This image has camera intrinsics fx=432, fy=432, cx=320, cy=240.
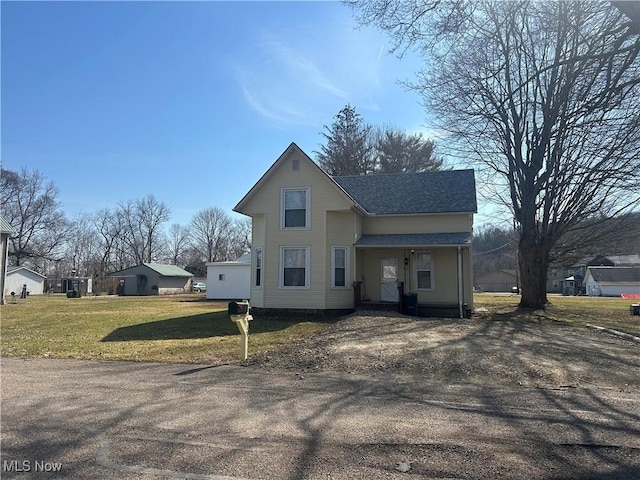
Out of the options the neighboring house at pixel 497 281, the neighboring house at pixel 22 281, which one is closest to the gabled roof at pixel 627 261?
the neighboring house at pixel 497 281

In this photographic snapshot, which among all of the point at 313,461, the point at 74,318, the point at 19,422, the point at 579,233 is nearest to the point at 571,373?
the point at 313,461

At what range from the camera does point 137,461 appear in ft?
13.9

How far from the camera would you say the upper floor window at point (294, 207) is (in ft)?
59.6

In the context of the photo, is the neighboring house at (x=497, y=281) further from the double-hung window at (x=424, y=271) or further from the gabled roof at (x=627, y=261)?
the double-hung window at (x=424, y=271)

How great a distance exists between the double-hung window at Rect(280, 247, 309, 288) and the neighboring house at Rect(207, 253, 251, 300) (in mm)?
18818

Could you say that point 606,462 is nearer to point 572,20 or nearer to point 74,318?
point 572,20

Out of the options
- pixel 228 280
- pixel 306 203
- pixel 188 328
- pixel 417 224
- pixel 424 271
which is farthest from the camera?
pixel 228 280

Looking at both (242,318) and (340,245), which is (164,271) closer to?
(340,245)

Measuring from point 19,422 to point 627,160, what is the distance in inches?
929

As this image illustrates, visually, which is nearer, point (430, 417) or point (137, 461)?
point (137, 461)

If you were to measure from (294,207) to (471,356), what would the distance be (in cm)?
1068

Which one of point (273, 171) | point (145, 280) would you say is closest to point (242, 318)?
point (273, 171)

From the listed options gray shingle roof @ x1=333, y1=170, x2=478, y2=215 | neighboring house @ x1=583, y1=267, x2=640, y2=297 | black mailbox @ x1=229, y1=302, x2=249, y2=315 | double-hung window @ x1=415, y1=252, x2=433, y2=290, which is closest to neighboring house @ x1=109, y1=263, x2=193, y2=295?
gray shingle roof @ x1=333, y1=170, x2=478, y2=215

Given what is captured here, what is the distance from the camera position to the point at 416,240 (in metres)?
18.7
